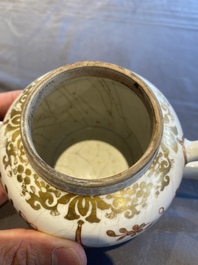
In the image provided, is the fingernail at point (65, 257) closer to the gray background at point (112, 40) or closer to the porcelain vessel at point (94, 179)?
the porcelain vessel at point (94, 179)

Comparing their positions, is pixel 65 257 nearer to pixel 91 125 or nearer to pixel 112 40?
pixel 91 125

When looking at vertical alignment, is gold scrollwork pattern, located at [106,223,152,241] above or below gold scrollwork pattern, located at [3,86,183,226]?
below

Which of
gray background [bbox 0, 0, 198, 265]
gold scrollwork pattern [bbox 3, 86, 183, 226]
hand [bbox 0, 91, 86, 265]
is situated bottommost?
hand [bbox 0, 91, 86, 265]

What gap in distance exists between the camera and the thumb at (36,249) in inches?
18.5

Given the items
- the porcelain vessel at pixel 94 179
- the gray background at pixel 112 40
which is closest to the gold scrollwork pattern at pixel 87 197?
the porcelain vessel at pixel 94 179

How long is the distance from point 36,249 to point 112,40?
0.61 metres

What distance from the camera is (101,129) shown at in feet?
2.32

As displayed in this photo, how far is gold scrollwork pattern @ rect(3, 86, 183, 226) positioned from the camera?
1.41ft

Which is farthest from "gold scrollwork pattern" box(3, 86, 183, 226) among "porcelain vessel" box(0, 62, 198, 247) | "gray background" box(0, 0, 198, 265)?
"gray background" box(0, 0, 198, 265)

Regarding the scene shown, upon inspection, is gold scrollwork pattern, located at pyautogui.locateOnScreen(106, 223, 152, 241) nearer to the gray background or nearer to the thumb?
the thumb

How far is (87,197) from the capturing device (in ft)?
1.41

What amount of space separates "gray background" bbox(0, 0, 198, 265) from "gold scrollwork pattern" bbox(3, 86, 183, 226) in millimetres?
262

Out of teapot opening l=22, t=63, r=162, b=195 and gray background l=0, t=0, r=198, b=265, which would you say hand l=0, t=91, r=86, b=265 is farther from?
gray background l=0, t=0, r=198, b=265

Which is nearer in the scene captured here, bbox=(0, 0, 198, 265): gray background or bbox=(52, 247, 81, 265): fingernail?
bbox=(52, 247, 81, 265): fingernail
